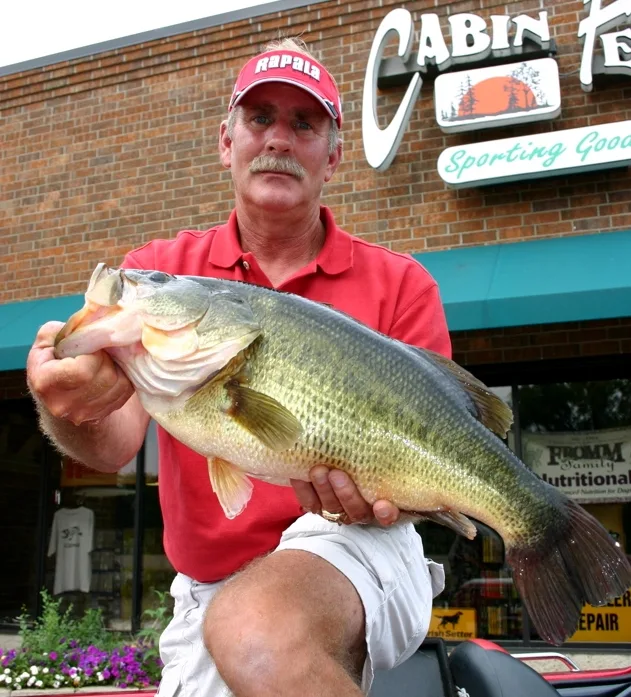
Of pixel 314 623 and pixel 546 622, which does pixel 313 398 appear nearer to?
pixel 314 623

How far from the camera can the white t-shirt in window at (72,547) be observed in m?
8.70

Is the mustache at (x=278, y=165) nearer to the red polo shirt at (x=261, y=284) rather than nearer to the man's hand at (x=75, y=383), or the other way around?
the red polo shirt at (x=261, y=284)

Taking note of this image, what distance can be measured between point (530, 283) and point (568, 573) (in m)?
4.11

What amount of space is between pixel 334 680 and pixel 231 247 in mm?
1845

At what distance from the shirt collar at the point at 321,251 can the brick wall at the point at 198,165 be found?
13.8ft

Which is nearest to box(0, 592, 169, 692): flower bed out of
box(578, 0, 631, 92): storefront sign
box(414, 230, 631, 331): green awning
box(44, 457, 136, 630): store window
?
box(44, 457, 136, 630): store window

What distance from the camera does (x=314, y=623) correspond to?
81.0 inches

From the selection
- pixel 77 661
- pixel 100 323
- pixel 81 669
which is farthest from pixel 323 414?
pixel 77 661

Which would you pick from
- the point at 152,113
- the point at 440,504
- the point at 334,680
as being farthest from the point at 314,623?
the point at 152,113

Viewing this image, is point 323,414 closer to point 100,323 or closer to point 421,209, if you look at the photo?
point 100,323

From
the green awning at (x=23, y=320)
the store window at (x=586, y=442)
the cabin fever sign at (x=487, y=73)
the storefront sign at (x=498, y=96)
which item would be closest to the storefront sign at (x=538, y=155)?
the cabin fever sign at (x=487, y=73)

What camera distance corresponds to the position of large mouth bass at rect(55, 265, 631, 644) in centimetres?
216

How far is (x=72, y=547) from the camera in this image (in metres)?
8.80

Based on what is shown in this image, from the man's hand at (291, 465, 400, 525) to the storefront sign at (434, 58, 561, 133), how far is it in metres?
5.64
